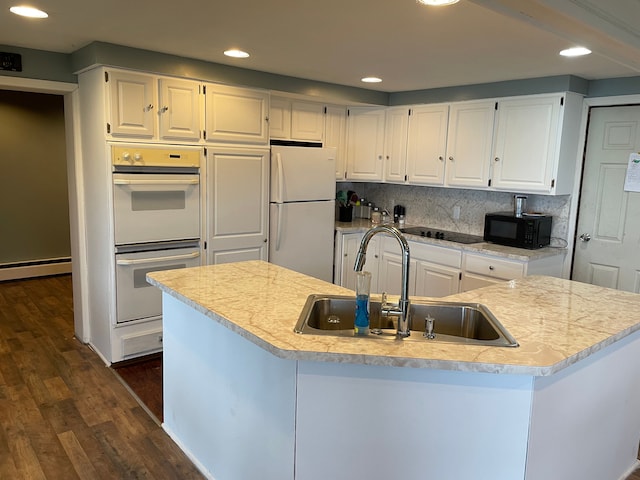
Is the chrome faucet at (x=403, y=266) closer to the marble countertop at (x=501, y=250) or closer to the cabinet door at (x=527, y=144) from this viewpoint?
the marble countertop at (x=501, y=250)

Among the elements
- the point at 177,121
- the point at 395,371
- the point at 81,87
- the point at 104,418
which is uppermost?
the point at 81,87

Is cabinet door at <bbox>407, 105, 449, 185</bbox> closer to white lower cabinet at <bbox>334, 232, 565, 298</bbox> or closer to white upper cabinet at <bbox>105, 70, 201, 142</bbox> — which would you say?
white lower cabinet at <bbox>334, 232, 565, 298</bbox>

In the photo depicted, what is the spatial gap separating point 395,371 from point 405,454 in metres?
0.30

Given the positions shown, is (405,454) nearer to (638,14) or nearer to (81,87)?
(638,14)

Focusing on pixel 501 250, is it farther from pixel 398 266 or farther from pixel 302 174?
pixel 302 174

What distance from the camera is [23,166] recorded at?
19.0 feet

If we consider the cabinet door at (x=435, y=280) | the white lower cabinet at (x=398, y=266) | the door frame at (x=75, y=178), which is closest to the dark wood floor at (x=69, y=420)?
the door frame at (x=75, y=178)

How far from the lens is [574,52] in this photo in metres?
2.87

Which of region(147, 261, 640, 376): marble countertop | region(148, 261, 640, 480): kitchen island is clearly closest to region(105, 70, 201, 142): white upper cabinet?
region(147, 261, 640, 376): marble countertop

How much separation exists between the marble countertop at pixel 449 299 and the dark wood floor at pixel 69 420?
0.91m

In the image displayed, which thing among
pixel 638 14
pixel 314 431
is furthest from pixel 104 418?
pixel 638 14

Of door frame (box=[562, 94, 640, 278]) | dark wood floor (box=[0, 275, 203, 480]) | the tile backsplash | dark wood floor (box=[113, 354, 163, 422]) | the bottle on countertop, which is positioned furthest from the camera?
the bottle on countertop

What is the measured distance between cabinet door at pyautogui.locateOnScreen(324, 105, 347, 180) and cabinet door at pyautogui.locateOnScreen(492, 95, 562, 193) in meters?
1.54

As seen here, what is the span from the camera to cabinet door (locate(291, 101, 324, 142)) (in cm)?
448
